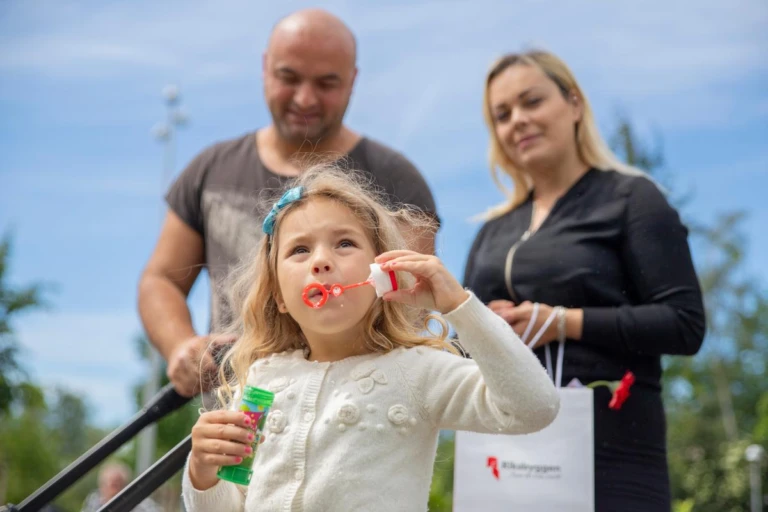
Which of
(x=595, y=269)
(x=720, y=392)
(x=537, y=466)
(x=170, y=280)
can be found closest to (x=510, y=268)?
(x=595, y=269)

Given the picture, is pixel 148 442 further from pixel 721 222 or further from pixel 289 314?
pixel 289 314

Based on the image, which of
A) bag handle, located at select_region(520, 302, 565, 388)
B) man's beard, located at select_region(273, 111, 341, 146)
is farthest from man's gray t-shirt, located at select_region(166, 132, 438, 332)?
bag handle, located at select_region(520, 302, 565, 388)

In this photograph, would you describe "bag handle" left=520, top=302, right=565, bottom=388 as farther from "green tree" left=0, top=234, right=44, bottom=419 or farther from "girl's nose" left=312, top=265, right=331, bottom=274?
"green tree" left=0, top=234, right=44, bottom=419

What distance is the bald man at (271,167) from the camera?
126 inches

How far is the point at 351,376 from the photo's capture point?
2.02 m

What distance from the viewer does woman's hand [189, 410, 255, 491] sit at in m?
1.82

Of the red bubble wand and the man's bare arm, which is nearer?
the red bubble wand

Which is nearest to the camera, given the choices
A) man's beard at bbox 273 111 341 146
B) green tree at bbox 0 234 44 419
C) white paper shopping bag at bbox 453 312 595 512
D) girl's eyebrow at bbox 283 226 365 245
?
girl's eyebrow at bbox 283 226 365 245

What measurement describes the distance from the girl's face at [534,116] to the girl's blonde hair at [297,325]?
81cm

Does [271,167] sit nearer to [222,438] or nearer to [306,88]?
[306,88]

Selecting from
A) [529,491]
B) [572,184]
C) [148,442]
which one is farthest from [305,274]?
[148,442]

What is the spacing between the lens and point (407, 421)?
1.94 m

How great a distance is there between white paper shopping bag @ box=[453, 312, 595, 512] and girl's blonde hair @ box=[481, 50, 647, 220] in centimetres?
73

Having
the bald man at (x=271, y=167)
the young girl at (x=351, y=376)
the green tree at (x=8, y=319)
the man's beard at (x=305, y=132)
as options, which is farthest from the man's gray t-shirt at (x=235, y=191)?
the green tree at (x=8, y=319)
